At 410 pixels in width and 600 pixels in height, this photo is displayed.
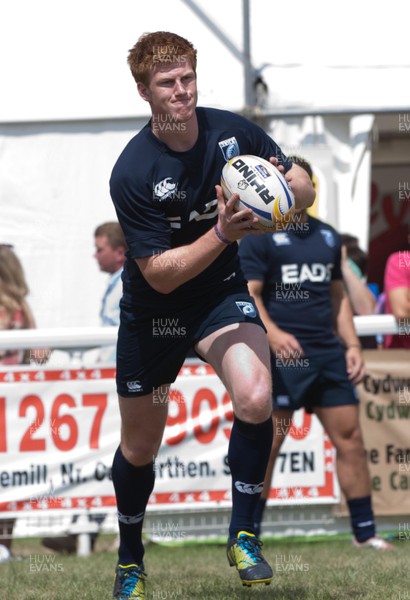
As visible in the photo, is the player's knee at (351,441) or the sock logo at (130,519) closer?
the sock logo at (130,519)

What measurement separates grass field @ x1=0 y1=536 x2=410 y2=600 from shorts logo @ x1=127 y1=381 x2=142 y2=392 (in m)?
0.98

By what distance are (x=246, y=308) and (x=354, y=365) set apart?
270 cm

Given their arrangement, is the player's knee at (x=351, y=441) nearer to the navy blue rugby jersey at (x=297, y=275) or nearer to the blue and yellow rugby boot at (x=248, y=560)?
the navy blue rugby jersey at (x=297, y=275)

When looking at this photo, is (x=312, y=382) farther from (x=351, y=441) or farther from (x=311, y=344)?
(x=351, y=441)

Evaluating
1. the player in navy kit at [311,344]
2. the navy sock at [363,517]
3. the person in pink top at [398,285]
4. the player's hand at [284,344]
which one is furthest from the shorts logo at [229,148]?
the person in pink top at [398,285]

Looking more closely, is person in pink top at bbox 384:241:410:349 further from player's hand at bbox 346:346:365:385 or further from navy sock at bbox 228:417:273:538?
navy sock at bbox 228:417:273:538

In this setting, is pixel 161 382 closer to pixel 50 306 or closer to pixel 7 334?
pixel 7 334

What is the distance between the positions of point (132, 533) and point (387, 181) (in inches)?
293

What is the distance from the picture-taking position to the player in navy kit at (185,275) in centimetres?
485

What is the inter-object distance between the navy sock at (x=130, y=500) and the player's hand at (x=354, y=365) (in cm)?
251

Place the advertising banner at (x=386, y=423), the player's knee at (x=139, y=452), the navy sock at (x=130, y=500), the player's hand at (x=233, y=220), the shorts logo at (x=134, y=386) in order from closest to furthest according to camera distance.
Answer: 1. the player's hand at (x=233, y=220)
2. the shorts logo at (x=134, y=386)
3. the player's knee at (x=139, y=452)
4. the navy sock at (x=130, y=500)
5. the advertising banner at (x=386, y=423)

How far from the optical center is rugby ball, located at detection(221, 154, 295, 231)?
15.2 ft

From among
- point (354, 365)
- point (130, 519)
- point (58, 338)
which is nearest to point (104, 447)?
point (58, 338)

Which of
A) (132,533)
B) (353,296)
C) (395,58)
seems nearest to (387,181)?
(395,58)
